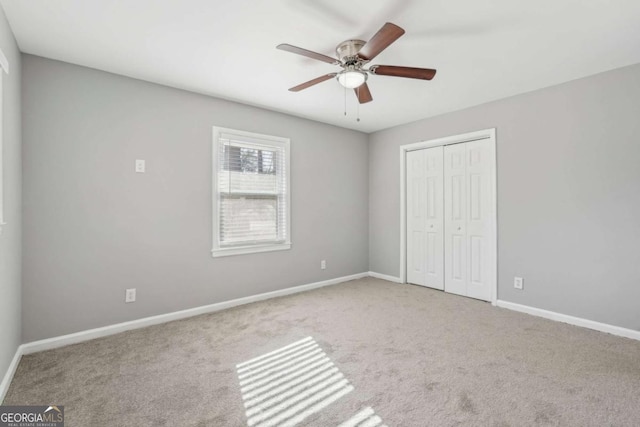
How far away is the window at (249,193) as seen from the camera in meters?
3.45

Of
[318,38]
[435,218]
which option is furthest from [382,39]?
[435,218]

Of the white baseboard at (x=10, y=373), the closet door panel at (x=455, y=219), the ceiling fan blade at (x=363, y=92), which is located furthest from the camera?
the closet door panel at (x=455, y=219)

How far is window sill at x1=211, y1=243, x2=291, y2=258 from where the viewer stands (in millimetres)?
3427

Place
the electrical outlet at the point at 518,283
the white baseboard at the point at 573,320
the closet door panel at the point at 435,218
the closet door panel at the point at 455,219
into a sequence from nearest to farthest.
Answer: the white baseboard at the point at 573,320, the electrical outlet at the point at 518,283, the closet door panel at the point at 455,219, the closet door panel at the point at 435,218

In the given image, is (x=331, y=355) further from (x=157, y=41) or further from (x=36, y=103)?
(x=36, y=103)

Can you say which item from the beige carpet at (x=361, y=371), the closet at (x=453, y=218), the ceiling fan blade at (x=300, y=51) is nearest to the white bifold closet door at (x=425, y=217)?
the closet at (x=453, y=218)

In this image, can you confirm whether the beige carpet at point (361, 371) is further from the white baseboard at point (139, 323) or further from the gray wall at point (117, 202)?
the gray wall at point (117, 202)

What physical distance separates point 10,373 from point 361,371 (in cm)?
241

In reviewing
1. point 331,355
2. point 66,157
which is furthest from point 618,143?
point 66,157

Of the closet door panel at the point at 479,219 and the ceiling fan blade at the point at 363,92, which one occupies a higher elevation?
the ceiling fan blade at the point at 363,92

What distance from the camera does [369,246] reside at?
5.08 metres

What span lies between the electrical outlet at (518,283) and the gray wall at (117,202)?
2.79 meters

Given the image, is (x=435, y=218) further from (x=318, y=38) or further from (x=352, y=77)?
(x=318, y=38)

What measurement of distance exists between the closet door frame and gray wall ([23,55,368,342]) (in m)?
1.88
